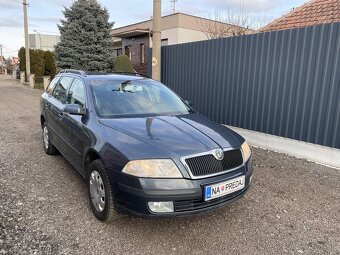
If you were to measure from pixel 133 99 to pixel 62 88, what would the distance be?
167 centimetres

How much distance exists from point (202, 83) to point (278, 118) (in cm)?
249

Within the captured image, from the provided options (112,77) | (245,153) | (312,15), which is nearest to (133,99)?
(112,77)

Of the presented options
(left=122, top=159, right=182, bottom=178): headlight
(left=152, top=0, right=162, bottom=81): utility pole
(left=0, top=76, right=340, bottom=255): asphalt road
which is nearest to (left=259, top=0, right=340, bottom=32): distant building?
(left=152, top=0, right=162, bottom=81): utility pole

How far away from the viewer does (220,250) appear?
2871mm

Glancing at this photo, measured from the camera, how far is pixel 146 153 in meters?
2.82

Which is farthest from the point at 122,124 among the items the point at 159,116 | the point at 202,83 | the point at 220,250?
the point at 202,83

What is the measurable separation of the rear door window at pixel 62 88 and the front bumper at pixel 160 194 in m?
2.40

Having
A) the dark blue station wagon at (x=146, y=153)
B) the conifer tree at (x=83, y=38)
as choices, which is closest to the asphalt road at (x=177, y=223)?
the dark blue station wagon at (x=146, y=153)

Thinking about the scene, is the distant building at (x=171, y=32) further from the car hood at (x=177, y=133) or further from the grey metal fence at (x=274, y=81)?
the car hood at (x=177, y=133)

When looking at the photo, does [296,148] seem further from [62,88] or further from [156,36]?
[62,88]

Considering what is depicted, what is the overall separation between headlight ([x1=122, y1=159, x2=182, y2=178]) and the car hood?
130 millimetres

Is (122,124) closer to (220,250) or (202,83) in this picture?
(220,250)

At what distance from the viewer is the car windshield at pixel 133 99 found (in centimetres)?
376

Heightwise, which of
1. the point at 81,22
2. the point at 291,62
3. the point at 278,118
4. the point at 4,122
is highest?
the point at 81,22
